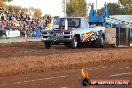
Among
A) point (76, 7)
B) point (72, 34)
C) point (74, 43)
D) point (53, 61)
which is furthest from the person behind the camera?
point (76, 7)

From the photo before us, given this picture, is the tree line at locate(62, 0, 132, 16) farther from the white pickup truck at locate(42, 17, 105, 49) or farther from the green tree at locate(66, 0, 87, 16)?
the white pickup truck at locate(42, 17, 105, 49)

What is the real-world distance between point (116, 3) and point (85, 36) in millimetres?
84844

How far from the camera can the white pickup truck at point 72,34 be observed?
75.7 feet

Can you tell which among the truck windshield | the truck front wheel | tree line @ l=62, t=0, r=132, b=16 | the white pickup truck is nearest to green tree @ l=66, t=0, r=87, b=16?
tree line @ l=62, t=0, r=132, b=16

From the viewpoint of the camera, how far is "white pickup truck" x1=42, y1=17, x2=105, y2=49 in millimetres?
23062

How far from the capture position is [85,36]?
79.7 ft

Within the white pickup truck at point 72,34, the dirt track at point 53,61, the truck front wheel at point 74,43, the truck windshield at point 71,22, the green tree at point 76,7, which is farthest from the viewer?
the green tree at point 76,7

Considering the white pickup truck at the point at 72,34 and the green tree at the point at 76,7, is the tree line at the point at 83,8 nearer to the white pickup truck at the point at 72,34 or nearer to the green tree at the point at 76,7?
the green tree at the point at 76,7

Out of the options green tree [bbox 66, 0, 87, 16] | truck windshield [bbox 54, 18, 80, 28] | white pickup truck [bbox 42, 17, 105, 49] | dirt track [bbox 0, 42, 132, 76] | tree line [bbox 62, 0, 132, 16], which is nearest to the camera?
dirt track [bbox 0, 42, 132, 76]

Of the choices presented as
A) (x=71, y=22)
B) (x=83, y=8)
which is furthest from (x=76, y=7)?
(x=71, y=22)

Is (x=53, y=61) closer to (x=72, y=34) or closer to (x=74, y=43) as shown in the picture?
(x=72, y=34)

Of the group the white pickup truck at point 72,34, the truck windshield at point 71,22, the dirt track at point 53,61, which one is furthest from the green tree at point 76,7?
the dirt track at point 53,61

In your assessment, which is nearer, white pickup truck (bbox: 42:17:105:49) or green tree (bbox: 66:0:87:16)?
white pickup truck (bbox: 42:17:105:49)

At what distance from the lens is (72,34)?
75.8 ft
